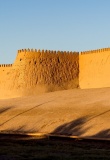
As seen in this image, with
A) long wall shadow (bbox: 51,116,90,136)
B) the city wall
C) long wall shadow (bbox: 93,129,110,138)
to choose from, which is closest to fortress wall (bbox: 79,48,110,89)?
the city wall

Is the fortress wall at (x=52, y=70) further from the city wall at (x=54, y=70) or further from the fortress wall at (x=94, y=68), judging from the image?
the fortress wall at (x=94, y=68)

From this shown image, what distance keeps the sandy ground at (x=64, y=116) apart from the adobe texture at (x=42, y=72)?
8.78 meters

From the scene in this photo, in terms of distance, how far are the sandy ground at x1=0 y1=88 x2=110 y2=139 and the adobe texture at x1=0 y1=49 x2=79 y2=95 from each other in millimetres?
8778

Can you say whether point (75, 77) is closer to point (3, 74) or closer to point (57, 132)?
point (3, 74)

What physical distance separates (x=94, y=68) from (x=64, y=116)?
16620mm

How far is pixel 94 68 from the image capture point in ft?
129

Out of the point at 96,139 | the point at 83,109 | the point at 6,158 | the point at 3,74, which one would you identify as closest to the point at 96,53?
the point at 3,74

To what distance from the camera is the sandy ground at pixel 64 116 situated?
66.4ft

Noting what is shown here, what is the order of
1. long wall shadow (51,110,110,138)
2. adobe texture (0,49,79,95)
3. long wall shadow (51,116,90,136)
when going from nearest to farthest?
long wall shadow (51,110,110,138) → long wall shadow (51,116,90,136) → adobe texture (0,49,79,95)

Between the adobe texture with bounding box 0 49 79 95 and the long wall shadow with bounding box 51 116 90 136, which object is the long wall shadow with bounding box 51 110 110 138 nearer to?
the long wall shadow with bounding box 51 116 90 136

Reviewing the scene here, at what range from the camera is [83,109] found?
2425cm

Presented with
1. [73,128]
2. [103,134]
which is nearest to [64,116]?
[73,128]

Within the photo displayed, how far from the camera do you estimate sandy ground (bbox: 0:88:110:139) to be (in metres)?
20.2

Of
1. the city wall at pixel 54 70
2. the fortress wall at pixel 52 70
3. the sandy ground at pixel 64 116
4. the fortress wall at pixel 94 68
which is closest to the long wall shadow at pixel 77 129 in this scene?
the sandy ground at pixel 64 116
